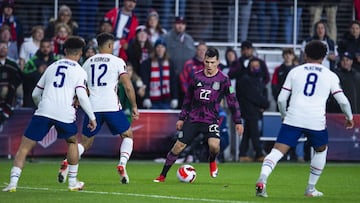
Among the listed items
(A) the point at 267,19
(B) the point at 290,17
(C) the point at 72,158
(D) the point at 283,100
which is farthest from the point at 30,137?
(B) the point at 290,17

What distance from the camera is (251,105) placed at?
969 inches

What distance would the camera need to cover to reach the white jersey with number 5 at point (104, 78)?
1703 cm

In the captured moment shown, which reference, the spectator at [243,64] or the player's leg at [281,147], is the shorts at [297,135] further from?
the spectator at [243,64]

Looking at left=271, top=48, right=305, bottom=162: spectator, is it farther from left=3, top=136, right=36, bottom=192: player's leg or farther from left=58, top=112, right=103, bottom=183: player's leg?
left=3, top=136, right=36, bottom=192: player's leg

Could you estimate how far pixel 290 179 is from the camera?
19125mm

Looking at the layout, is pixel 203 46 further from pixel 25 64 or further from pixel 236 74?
pixel 25 64

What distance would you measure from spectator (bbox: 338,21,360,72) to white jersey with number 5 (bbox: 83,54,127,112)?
978cm

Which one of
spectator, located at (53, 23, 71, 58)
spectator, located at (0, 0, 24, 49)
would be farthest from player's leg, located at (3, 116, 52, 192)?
spectator, located at (0, 0, 24, 49)

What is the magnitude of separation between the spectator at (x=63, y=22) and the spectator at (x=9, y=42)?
82cm

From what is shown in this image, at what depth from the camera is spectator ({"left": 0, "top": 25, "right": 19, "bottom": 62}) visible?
2458cm

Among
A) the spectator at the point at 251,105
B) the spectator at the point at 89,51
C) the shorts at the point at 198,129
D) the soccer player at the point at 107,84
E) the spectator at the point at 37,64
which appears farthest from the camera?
the spectator at the point at 251,105

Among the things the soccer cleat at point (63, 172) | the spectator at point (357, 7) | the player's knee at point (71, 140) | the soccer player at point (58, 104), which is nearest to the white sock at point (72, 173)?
the player's knee at point (71, 140)

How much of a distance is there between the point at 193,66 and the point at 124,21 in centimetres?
209

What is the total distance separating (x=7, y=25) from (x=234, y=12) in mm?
5868
